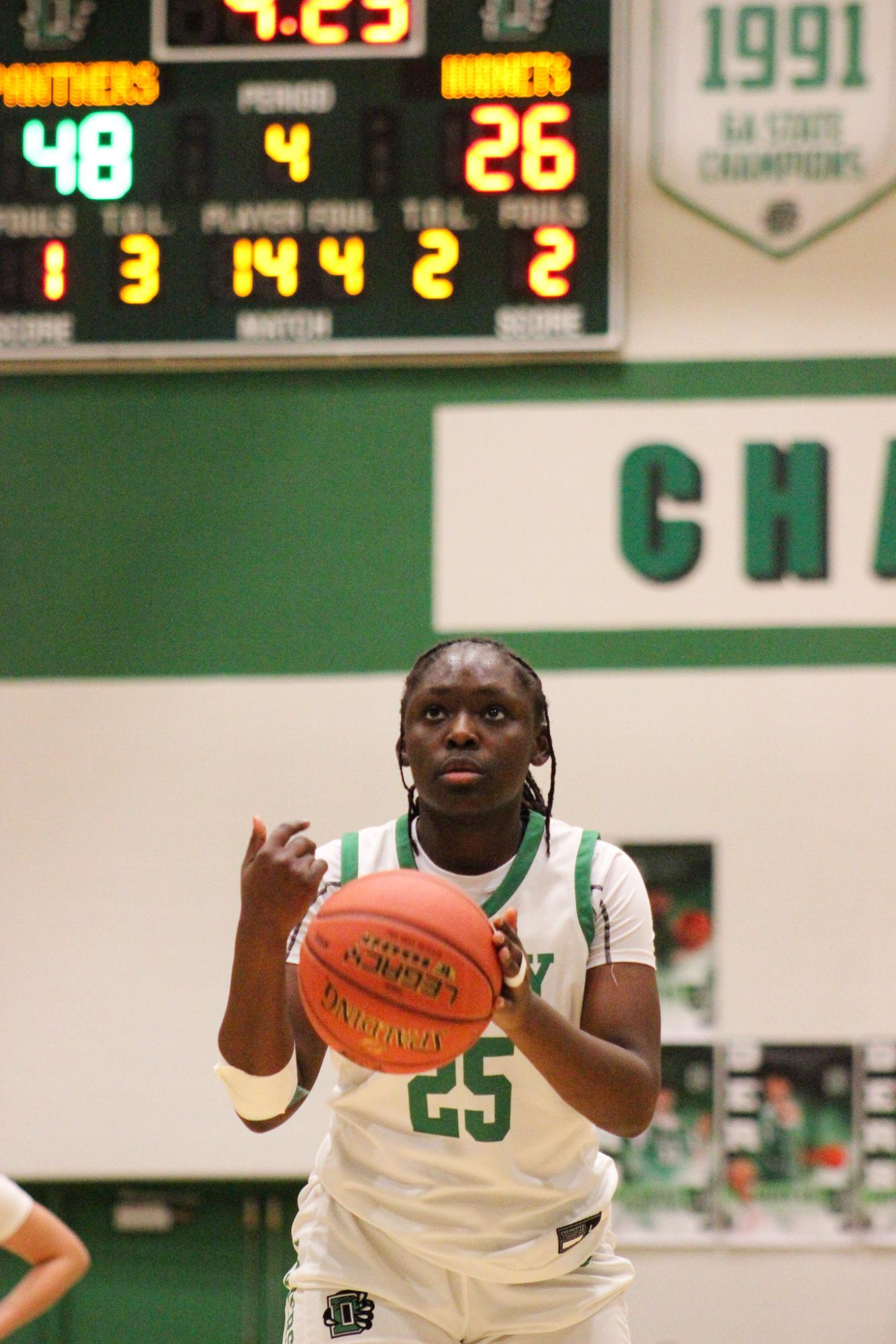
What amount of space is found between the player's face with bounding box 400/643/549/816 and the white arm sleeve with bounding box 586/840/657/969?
191 millimetres

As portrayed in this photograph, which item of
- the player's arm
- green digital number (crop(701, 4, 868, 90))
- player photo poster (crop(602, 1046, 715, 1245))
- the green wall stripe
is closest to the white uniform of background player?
the player's arm

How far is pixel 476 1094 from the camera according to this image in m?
2.17

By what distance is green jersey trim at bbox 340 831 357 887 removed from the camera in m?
2.29

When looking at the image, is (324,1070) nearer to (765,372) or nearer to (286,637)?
(286,637)

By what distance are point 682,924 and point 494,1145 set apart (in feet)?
6.26

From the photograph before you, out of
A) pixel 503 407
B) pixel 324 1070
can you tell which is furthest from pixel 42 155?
pixel 324 1070

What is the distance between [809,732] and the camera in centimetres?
400

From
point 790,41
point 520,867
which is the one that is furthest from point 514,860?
point 790,41

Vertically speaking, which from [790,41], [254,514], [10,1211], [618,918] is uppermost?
[790,41]

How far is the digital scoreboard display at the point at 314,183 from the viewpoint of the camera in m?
3.97

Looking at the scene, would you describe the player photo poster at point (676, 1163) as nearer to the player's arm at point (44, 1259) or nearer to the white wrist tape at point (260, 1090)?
the player's arm at point (44, 1259)

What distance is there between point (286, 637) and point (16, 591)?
80 centimetres

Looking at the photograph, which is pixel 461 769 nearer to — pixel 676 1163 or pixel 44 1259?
pixel 44 1259

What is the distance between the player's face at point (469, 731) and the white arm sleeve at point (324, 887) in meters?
0.18
